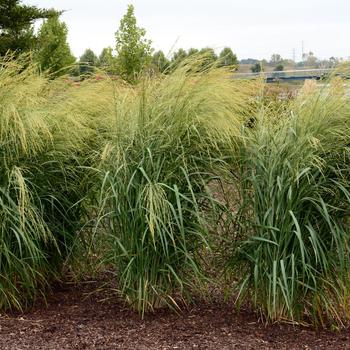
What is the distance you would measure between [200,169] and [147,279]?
74cm

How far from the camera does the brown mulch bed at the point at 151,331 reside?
3402mm

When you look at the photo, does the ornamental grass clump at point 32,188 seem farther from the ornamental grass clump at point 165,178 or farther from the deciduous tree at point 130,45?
the deciduous tree at point 130,45

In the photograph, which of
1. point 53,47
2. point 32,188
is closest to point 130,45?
point 53,47

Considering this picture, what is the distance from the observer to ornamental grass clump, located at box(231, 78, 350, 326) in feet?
11.4

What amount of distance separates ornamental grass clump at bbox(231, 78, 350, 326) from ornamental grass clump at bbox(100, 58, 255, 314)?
0.25 meters

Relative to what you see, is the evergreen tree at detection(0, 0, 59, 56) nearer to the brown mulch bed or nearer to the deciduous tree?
the deciduous tree

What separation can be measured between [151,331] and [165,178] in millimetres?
892

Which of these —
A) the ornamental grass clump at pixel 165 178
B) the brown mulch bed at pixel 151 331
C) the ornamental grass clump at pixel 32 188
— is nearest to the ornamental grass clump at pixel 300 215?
the brown mulch bed at pixel 151 331

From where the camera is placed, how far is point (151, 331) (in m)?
3.56

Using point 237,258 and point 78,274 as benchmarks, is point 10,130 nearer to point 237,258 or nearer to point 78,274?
point 78,274

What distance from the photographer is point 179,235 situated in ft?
12.1

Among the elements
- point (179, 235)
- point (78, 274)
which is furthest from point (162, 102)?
point (78, 274)

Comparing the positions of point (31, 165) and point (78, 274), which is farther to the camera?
point (78, 274)

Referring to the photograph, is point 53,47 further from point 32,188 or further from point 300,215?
point 300,215
